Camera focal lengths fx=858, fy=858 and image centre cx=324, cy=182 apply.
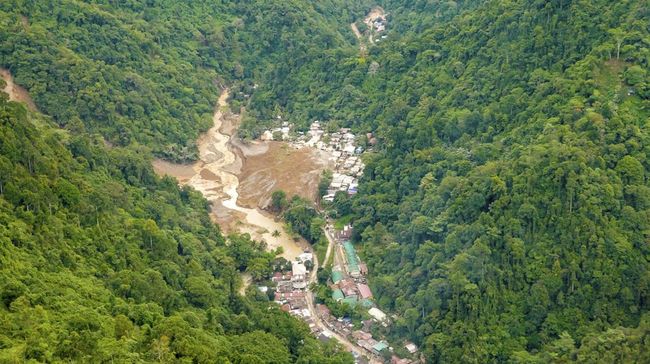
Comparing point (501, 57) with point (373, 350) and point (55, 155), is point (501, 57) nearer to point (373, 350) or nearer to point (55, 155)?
point (373, 350)

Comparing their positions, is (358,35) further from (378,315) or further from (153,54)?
(378,315)

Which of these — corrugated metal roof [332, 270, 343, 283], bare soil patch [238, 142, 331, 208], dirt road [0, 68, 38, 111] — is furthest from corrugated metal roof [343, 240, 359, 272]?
dirt road [0, 68, 38, 111]

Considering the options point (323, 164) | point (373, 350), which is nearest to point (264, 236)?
point (323, 164)

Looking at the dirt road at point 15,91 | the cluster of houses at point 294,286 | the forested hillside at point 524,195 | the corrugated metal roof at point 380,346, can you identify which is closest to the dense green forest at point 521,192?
the forested hillside at point 524,195

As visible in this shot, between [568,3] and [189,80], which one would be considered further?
[189,80]

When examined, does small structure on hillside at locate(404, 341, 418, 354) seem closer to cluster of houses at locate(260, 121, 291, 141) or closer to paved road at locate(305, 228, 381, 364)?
paved road at locate(305, 228, 381, 364)

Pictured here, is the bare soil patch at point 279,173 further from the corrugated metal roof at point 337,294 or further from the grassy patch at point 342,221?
the corrugated metal roof at point 337,294
